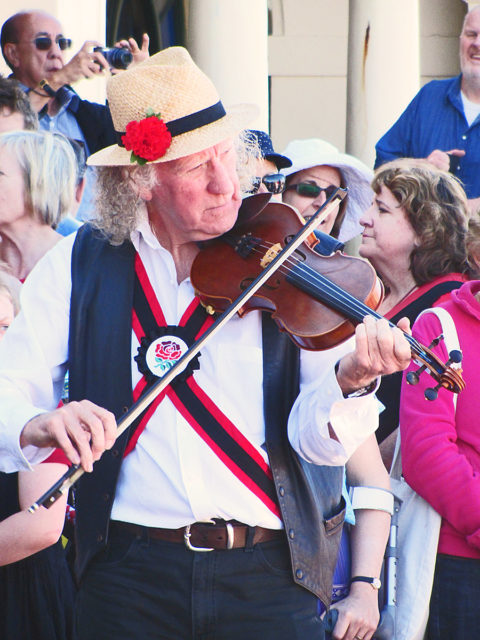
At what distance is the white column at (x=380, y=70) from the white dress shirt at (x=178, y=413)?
6.30 m

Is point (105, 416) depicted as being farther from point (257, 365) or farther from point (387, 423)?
point (387, 423)

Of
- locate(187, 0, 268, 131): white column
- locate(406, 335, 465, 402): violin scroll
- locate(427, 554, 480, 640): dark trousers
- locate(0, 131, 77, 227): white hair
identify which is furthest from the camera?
locate(187, 0, 268, 131): white column

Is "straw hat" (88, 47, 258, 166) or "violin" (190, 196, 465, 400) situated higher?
"straw hat" (88, 47, 258, 166)

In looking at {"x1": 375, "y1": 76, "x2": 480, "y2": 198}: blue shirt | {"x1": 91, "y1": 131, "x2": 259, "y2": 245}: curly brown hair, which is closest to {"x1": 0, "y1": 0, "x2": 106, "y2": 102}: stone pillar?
{"x1": 375, "y1": 76, "x2": 480, "y2": 198}: blue shirt

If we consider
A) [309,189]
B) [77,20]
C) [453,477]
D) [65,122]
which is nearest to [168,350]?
[453,477]

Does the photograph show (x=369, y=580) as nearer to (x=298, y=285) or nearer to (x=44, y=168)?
(x=298, y=285)

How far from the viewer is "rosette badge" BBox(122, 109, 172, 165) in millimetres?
2385

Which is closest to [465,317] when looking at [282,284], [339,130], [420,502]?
[420,502]

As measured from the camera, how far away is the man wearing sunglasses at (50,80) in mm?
5133

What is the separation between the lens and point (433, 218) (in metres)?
4.06

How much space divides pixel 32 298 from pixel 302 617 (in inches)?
39.8

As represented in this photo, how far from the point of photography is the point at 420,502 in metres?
3.18

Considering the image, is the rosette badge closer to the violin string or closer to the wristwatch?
the violin string

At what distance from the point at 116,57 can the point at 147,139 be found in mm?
2824
